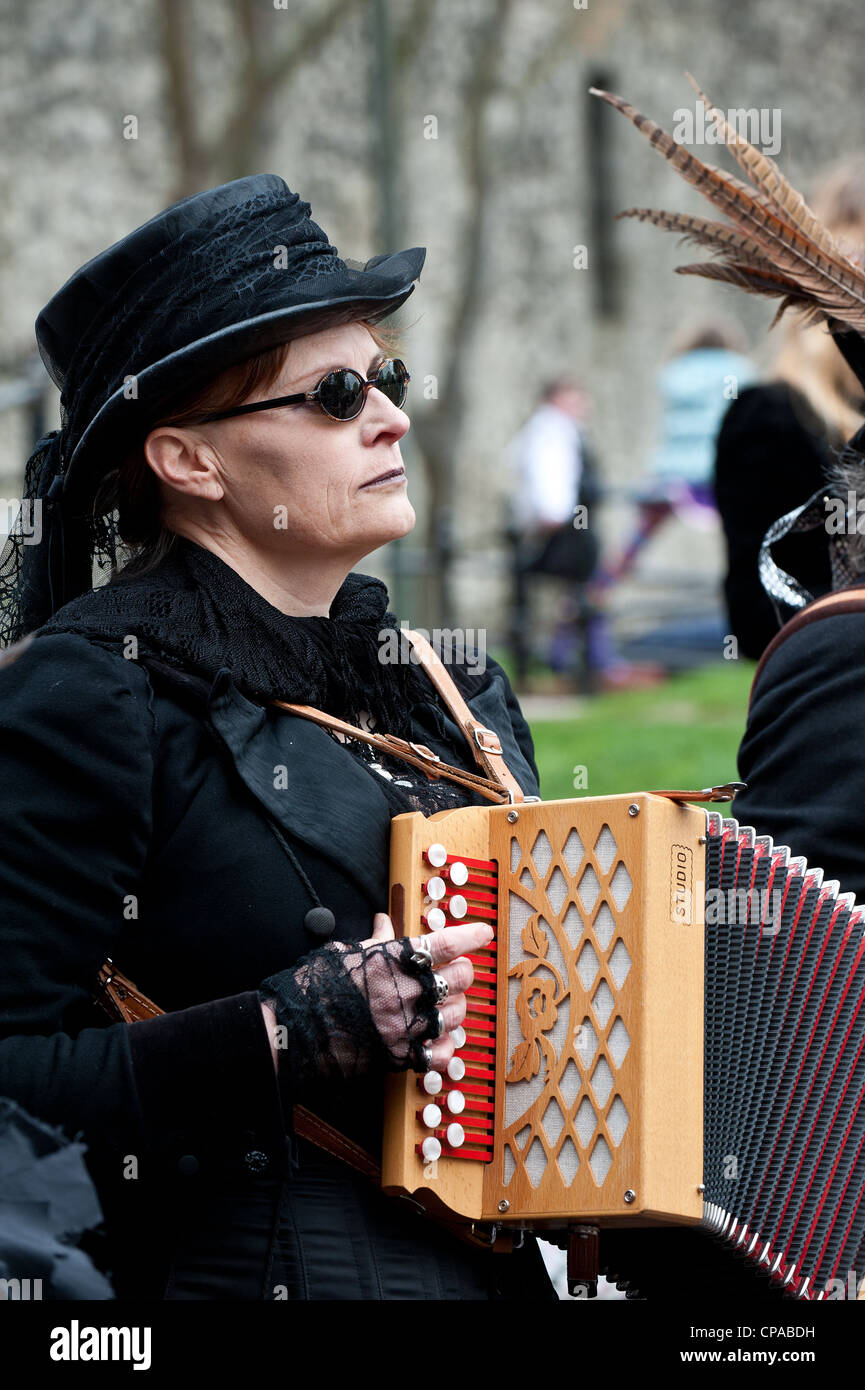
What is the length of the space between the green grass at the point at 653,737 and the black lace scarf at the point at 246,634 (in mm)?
4257

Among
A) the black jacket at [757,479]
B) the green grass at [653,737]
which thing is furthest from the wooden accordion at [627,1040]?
the green grass at [653,737]

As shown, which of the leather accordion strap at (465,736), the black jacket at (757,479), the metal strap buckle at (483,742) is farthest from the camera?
the black jacket at (757,479)

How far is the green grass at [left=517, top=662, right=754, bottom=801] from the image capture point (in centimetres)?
851

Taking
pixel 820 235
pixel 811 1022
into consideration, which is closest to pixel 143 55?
pixel 820 235

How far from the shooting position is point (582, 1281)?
254cm

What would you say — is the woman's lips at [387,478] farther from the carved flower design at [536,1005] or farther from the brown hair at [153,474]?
the carved flower design at [536,1005]

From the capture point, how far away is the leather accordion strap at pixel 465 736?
8.80 feet

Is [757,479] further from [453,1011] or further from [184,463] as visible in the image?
[453,1011]

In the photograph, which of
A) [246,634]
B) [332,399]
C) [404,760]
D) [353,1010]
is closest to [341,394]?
[332,399]

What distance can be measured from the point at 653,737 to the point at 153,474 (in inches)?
280

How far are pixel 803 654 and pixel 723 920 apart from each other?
A: 2.15ft

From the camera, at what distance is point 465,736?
291 centimetres

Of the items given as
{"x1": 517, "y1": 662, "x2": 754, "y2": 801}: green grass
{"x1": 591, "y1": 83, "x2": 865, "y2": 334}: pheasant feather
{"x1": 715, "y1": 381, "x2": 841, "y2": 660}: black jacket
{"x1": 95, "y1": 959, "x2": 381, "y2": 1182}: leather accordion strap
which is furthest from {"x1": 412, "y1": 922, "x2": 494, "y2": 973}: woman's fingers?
{"x1": 517, "y1": 662, "x2": 754, "y2": 801}: green grass
